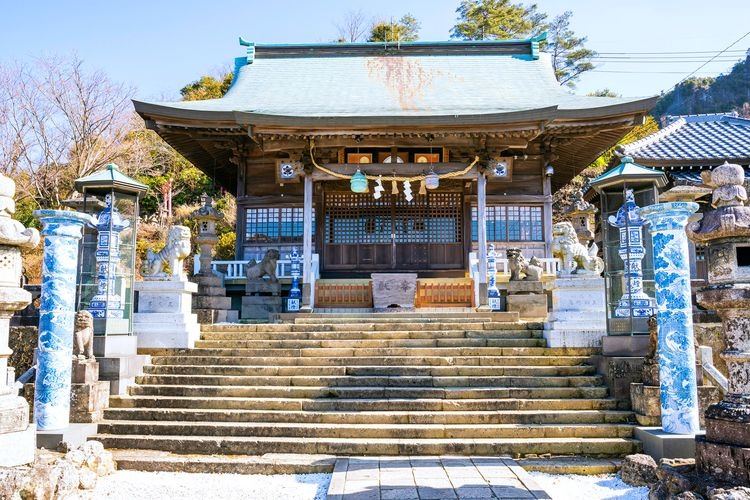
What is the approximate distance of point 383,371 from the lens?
26.5 ft

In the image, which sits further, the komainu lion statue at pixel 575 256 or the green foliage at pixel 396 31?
the green foliage at pixel 396 31

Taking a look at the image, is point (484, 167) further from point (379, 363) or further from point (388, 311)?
point (379, 363)

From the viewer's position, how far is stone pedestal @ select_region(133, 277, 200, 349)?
8766 mm

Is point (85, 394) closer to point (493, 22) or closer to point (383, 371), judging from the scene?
point (383, 371)

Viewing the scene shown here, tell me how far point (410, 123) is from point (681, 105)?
43.1 meters

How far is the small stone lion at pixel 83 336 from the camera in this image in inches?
284

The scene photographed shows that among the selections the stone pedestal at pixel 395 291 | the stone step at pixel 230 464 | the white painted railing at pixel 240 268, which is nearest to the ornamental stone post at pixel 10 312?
the stone step at pixel 230 464

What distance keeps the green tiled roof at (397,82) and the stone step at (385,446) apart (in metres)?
8.56

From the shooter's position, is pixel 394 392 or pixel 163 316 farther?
pixel 163 316

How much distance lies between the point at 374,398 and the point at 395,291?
581 centimetres

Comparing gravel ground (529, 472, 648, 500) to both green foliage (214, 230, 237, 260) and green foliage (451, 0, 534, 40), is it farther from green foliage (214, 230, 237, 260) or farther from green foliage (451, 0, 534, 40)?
green foliage (451, 0, 534, 40)

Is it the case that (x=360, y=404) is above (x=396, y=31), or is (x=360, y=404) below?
below

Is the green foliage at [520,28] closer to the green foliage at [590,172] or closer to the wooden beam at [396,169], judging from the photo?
the green foliage at [590,172]

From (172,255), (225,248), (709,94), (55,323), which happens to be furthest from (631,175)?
(709,94)
